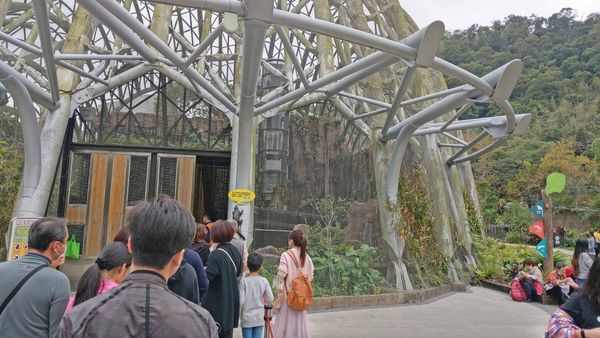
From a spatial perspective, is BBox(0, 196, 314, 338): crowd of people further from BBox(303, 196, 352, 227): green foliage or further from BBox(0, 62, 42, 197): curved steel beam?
BBox(303, 196, 352, 227): green foliage

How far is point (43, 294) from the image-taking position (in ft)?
8.12

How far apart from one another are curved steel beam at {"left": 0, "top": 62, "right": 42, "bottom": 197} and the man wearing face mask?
7.06 metres

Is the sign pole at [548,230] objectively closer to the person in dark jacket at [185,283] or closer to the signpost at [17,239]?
the person in dark jacket at [185,283]

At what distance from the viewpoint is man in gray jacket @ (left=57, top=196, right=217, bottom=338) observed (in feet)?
4.73

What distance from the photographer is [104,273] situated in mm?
2660

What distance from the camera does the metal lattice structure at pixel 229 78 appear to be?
7.11 metres

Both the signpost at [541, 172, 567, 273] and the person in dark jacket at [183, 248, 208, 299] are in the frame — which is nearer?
the person in dark jacket at [183, 248, 208, 299]

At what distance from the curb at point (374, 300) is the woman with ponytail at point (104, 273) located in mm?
7516

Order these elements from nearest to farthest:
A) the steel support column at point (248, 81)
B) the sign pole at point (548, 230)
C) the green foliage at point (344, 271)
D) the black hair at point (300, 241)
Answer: the black hair at point (300, 241) < the steel support column at point (248, 81) < the green foliage at point (344, 271) < the sign pole at point (548, 230)

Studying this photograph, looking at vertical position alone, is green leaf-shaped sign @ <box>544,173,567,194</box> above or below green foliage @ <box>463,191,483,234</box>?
above

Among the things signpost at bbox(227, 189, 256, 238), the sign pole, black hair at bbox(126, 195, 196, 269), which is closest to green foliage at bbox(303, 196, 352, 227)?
signpost at bbox(227, 189, 256, 238)

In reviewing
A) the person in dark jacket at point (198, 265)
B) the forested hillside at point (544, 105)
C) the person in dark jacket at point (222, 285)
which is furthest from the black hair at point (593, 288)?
the forested hillside at point (544, 105)

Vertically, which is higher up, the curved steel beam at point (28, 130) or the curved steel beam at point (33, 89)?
the curved steel beam at point (33, 89)

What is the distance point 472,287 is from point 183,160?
10.2m
